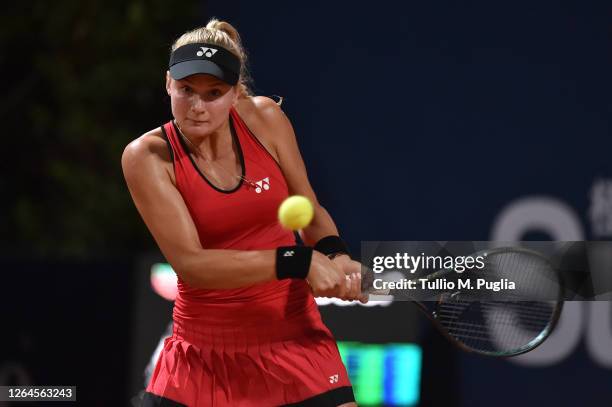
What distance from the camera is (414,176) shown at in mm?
5348

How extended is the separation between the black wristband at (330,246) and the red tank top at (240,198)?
114 mm

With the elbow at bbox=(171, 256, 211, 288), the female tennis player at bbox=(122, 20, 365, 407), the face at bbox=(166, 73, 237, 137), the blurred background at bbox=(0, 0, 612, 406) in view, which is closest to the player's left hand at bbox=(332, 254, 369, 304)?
the female tennis player at bbox=(122, 20, 365, 407)

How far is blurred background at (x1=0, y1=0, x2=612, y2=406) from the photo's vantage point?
5160mm

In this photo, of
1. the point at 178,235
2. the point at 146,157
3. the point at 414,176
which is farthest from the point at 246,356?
the point at 414,176

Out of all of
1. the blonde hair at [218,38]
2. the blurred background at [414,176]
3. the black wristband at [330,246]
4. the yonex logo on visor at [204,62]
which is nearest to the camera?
the yonex logo on visor at [204,62]

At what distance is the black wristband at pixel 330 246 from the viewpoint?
10.6 feet

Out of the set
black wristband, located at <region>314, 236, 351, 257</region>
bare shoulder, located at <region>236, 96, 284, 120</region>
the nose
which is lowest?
black wristband, located at <region>314, 236, 351, 257</region>

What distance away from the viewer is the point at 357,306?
5.05 m

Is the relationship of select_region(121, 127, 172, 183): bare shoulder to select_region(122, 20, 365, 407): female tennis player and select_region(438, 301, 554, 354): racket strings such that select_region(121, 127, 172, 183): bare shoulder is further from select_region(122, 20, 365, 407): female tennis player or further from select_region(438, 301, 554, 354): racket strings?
select_region(438, 301, 554, 354): racket strings

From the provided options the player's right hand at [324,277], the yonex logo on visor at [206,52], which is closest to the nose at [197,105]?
the yonex logo on visor at [206,52]

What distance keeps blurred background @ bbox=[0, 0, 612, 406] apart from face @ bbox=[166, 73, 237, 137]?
7.14 ft

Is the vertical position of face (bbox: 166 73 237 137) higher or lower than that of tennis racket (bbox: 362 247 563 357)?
higher

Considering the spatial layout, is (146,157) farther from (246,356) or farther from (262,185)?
(246,356)

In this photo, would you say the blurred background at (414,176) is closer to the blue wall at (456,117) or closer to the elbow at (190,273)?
the blue wall at (456,117)
